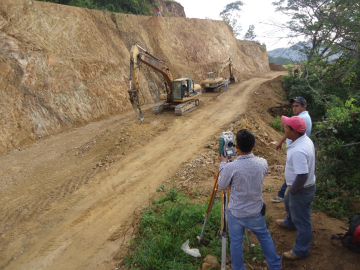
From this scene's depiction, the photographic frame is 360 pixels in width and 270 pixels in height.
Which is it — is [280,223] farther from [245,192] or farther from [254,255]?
[245,192]

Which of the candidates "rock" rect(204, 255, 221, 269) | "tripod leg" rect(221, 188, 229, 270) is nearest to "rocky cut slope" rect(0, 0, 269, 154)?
"rock" rect(204, 255, 221, 269)

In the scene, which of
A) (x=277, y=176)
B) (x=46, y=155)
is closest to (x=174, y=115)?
(x=46, y=155)

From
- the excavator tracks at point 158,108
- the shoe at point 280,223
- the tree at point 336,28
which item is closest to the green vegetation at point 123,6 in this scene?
the excavator tracks at point 158,108

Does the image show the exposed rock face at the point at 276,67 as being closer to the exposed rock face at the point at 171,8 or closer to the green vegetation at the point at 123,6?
the exposed rock face at the point at 171,8

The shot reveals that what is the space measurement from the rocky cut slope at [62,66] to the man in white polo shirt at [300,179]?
372 inches

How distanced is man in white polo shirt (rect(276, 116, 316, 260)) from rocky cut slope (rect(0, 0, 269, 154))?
946cm

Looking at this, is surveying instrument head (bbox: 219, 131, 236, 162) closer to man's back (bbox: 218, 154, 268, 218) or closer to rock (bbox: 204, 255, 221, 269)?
man's back (bbox: 218, 154, 268, 218)

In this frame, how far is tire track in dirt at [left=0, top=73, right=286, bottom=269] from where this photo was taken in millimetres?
4352

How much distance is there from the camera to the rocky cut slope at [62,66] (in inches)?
392

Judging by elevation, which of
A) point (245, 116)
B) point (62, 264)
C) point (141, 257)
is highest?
point (245, 116)

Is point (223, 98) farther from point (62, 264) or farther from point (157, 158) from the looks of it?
point (62, 264)

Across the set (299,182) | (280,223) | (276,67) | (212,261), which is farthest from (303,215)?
(276,67)

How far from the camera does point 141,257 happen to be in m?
3.75

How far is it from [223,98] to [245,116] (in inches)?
176
